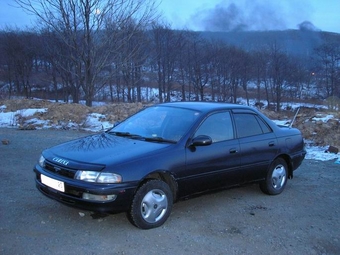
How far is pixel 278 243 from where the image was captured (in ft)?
12.8

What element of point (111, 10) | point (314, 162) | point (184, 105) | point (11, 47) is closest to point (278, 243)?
point (184, 105)

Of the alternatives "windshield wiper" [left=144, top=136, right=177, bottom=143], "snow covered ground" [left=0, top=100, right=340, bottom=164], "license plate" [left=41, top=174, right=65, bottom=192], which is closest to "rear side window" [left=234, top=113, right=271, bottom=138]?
"windshield wiper" [left=144, top=136, right=177, bottom=143]

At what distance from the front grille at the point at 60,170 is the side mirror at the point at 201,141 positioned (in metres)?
1.48

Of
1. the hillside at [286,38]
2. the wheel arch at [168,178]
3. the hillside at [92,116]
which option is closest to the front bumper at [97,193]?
the wheel arch at [168,178]

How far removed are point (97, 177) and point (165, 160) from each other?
831 millimetres

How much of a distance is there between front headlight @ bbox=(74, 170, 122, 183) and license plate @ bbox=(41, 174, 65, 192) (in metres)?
0.25

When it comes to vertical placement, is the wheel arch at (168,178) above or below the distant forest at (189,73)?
below

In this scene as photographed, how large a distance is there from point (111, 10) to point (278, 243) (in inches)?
615

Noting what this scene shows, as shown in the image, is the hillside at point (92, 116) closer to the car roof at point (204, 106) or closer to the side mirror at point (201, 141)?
the car roof at point (204, 106)

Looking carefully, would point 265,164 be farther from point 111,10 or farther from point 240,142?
point 111,10

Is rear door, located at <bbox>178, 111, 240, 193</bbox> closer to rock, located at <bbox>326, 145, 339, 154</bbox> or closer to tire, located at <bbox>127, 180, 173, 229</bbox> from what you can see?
tire, located at <bbox>127, 180, 173, 229</bbox>

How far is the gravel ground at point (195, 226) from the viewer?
12.1ft

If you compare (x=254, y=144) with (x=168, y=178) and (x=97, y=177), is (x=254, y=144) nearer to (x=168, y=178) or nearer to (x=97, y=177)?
(x=168, y=178)

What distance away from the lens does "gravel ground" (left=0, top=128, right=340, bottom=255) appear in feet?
12.1
